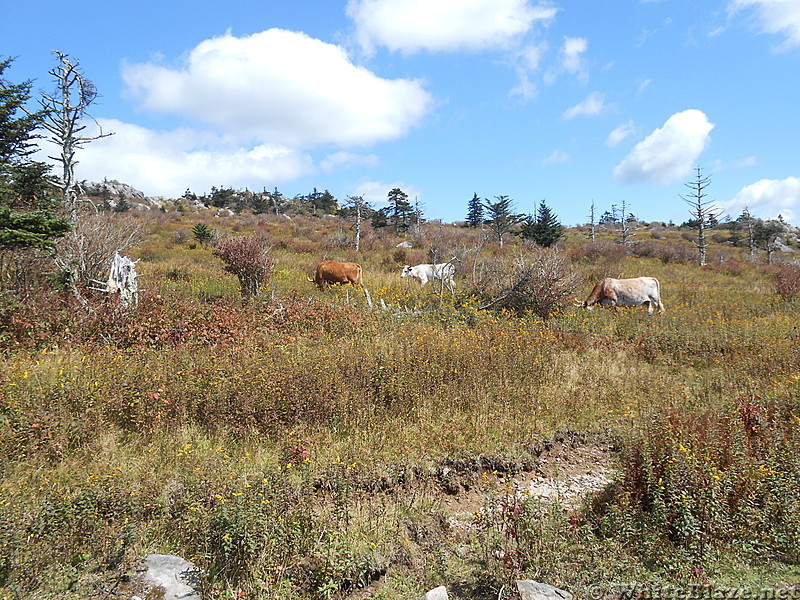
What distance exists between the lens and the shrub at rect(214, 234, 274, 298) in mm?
11648

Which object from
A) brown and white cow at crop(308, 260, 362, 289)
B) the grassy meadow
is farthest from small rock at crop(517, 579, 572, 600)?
brown and white cow at crop(308, 260, 362, 289)

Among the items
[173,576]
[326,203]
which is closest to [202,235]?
[173,576]

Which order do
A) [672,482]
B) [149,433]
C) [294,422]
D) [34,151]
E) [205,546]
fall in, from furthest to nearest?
[34,151] < [294,422] < [149,433] < [672,482] < [205,546]

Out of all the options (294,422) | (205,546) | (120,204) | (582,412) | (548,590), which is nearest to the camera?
(548,590)

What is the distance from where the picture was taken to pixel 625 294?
13000 mm

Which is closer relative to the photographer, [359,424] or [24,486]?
[24,486]

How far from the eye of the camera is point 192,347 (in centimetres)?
738

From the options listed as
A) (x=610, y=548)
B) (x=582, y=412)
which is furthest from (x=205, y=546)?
(x=582, y=412)

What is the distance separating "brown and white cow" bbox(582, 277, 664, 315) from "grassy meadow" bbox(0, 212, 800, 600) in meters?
3.01

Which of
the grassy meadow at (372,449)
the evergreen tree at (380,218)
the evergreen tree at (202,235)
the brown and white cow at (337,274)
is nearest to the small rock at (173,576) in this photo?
the grassy meadow at (372,449)

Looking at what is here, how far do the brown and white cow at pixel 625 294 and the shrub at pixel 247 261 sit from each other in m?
9.61

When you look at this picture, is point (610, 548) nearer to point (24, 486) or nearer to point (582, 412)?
point (582, 412)

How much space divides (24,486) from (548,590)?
4.65 metres

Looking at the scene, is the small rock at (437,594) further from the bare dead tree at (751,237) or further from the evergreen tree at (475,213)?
the evergreen tree at (475,213)
